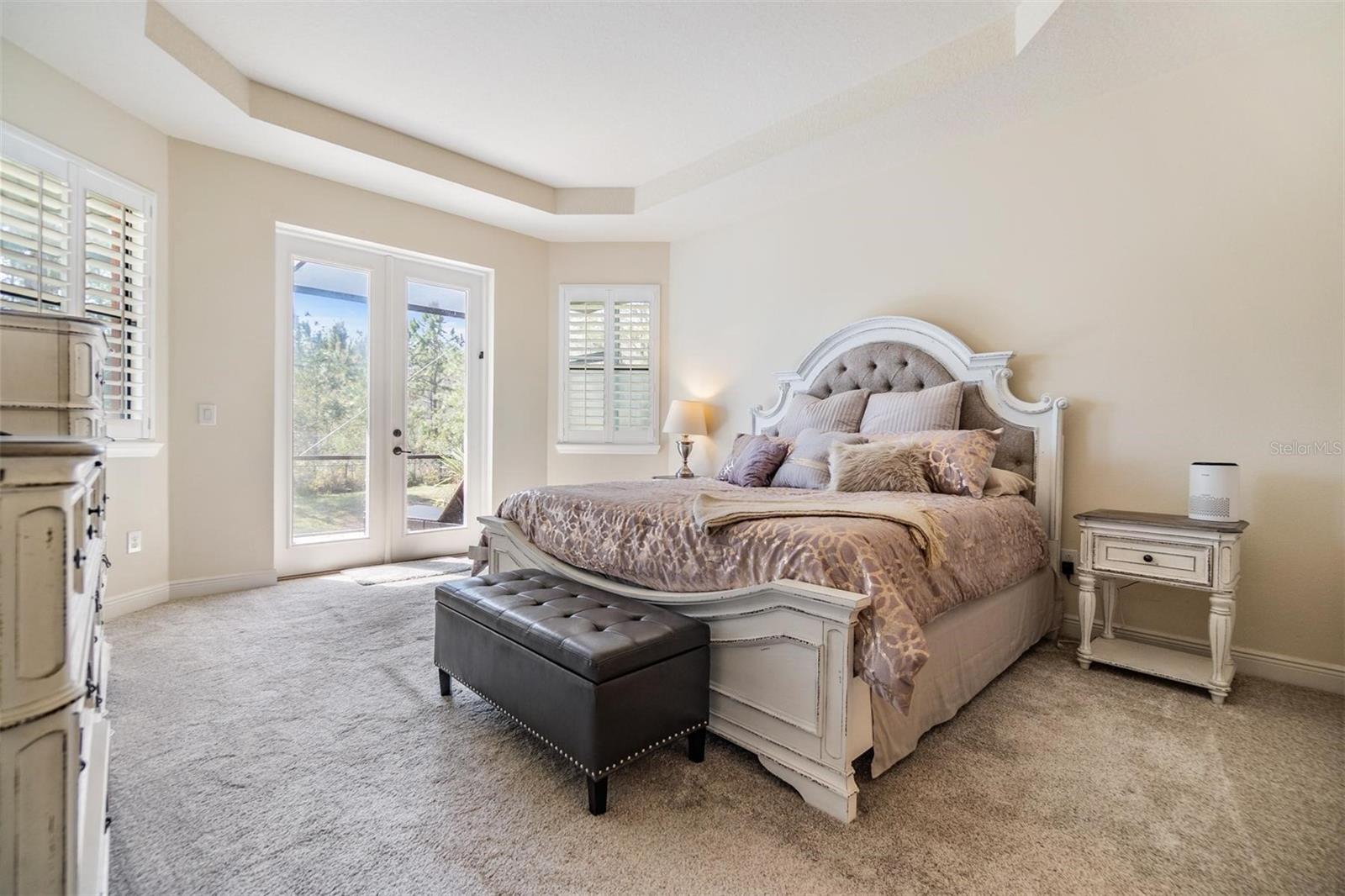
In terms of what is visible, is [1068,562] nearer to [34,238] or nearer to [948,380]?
→ [948,380]

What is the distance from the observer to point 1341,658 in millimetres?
2295

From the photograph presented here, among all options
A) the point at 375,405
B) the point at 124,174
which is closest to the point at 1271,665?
the point at 375,405

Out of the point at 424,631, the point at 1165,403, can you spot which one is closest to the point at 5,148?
the point at 424,631

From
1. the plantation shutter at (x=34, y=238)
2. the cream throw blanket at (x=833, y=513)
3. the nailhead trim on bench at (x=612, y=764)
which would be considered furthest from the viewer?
the plantation shutter at (x=34, y=238)

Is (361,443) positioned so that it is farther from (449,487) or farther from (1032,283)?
(1032,283)

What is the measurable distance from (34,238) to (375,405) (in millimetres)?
1902

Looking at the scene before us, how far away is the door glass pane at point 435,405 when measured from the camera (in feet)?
14.8

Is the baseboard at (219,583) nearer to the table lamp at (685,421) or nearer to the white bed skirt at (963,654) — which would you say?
the table lamp at (685,421)

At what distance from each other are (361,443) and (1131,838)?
4.47 m

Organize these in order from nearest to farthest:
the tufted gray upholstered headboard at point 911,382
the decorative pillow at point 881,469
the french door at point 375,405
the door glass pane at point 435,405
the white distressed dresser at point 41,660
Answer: the white distressed dresser at point 41,660, the decorative pillow at point 881,469, the tufted gray upholstered headboard at point 911,382, the french door at point 375,405, the door glass pane at point 435,405

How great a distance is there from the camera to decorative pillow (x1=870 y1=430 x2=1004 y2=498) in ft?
8.74

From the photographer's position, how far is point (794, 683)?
1.61 meters

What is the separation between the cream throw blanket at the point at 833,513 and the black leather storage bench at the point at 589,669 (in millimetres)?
335

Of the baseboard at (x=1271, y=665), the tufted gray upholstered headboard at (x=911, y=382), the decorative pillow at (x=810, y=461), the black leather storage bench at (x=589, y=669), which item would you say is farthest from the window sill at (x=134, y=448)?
the baseboard at (x=1271, y=665)
